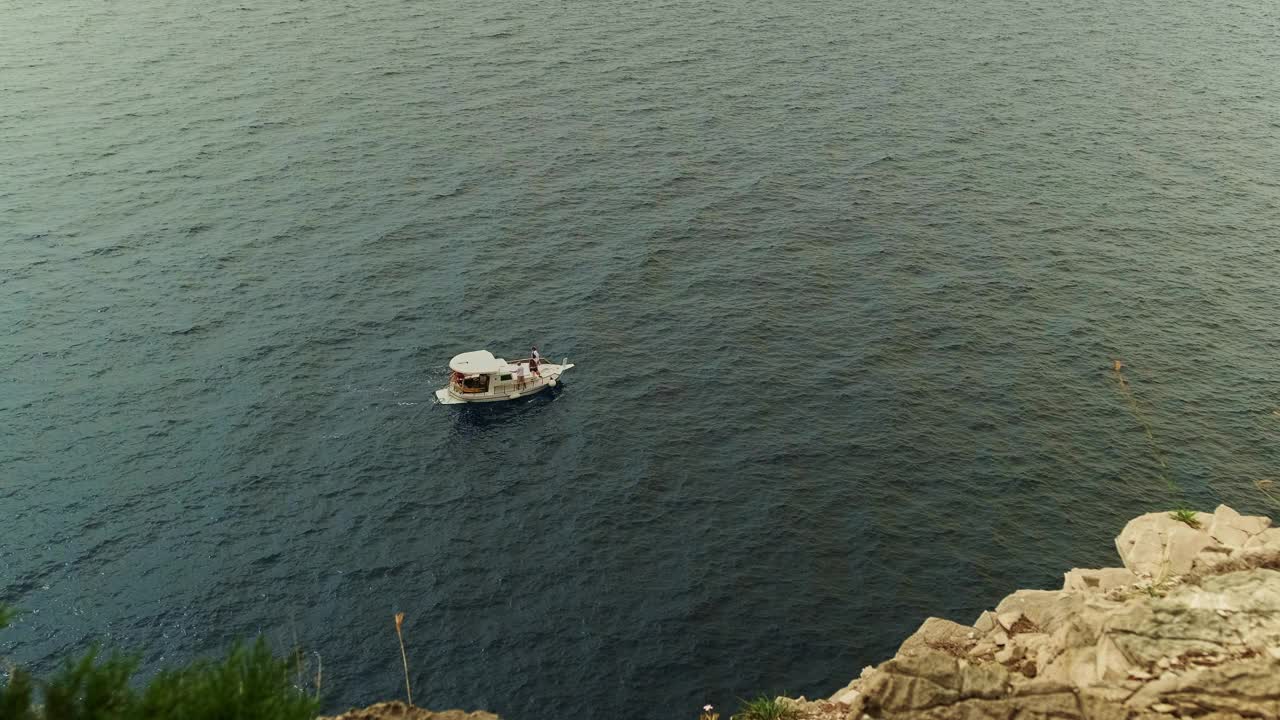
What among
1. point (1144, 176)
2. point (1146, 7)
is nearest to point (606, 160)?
point (1144, 176)

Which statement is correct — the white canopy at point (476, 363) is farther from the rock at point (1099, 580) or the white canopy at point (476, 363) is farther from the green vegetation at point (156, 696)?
the green vegetation at point (156, 696)

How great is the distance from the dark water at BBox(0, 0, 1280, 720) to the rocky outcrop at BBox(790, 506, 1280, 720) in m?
24.7

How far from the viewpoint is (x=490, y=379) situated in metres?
96.6

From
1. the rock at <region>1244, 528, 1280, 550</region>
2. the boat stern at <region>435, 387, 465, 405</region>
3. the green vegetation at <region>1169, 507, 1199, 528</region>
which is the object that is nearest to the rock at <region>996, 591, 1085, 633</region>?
the green vegetation at <region>1169, 507, 1199, 528</region>

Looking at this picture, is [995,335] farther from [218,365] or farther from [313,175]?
[313,175]

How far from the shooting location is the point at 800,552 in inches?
3083

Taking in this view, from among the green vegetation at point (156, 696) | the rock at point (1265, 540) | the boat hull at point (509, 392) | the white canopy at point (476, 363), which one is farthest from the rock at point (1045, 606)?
the white canopy at point (476, 363)

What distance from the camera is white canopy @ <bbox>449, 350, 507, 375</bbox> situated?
95.3 meters

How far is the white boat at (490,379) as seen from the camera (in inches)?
3765

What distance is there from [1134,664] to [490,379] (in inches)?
2627

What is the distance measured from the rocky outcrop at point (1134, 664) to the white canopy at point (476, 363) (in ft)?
173

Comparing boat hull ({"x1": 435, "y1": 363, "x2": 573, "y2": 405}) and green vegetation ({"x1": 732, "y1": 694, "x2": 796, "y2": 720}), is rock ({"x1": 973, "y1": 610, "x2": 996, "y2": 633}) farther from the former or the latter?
boat hull ({"x1": 435, "y1": 363, "x2": 573, "y2": 405})

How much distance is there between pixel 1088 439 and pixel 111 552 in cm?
7774

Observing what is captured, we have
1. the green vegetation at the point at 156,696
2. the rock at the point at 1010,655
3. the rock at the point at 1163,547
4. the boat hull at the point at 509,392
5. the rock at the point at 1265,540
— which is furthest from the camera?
the boat hull at the point at 509,392
